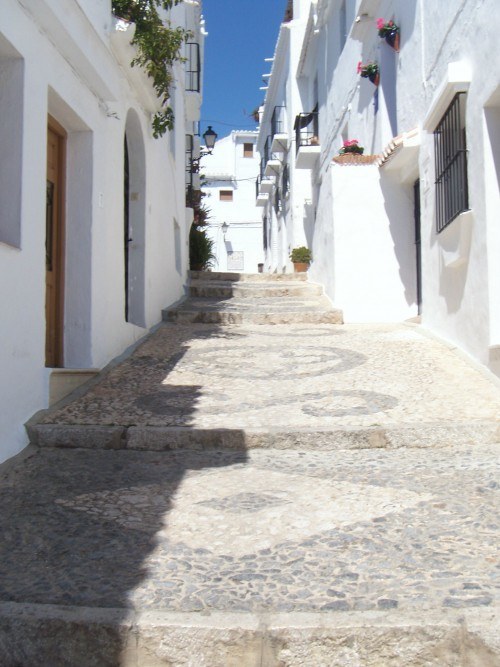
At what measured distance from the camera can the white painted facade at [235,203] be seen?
31.9 meters

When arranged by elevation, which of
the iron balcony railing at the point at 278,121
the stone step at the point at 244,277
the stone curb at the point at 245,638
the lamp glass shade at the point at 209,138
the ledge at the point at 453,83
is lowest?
the stone curb at the point at 245,638

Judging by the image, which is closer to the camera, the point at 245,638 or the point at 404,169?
the point at 245,638

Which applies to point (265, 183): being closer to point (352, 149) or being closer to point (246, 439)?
point (352, 149)

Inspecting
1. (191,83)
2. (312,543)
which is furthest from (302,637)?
(191,83)

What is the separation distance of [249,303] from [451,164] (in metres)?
4.64

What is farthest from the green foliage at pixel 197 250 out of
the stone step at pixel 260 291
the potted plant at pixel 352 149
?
the potted plant at pixel 352 149

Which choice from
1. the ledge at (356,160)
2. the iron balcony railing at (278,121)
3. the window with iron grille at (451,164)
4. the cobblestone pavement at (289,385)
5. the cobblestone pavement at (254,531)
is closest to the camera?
the cobblestone pavement at (254,531)

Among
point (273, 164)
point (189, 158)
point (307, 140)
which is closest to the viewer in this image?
point (307, 140)

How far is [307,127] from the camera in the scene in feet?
53.1

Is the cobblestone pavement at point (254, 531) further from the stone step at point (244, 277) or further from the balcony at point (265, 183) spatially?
the balcony at point (265, 183)

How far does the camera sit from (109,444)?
414cm

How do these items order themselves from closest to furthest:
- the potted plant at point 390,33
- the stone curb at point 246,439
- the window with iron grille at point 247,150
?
the stone curb at point 246,439, the potted plant at point 390,33, the window with iron grille at point 247,150

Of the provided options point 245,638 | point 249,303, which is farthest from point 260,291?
point 245,638

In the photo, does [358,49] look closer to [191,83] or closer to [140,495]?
[191,83]
